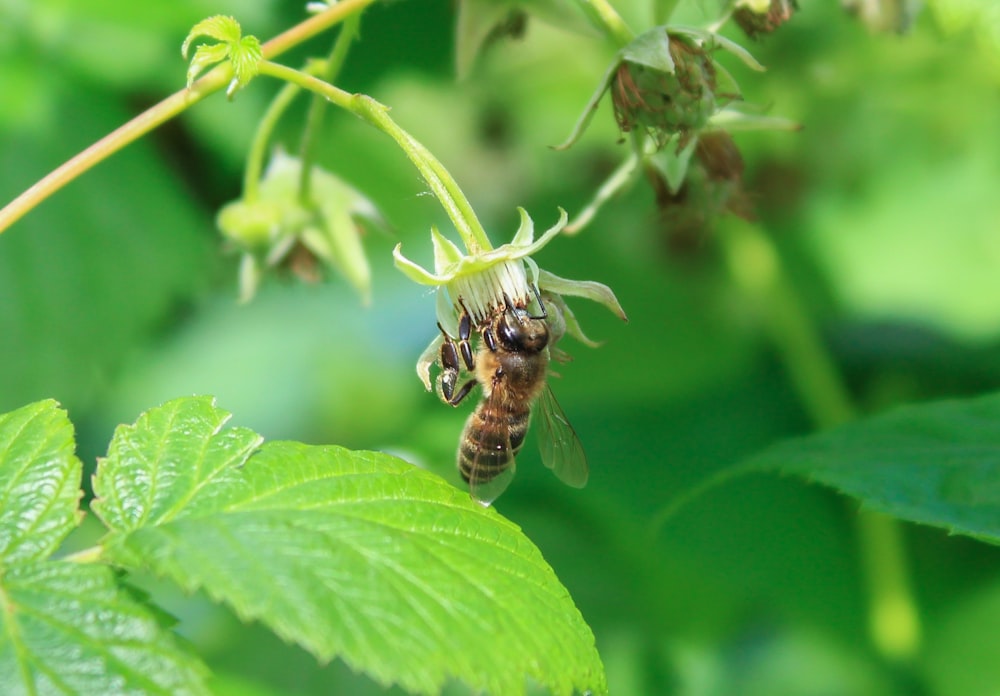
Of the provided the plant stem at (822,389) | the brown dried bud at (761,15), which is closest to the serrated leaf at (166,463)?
the brown dried bud at (761,15)

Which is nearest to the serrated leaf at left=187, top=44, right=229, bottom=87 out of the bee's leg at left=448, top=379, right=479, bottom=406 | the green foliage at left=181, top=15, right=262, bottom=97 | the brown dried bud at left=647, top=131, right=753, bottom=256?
the green foliage at left=181, top=15, right=262, bottom=97

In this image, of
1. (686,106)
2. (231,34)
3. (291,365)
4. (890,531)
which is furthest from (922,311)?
(231,34)

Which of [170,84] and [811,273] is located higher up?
[170,84]

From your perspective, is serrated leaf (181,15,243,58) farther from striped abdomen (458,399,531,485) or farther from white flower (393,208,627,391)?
striped abdomen (458,399,531,485)

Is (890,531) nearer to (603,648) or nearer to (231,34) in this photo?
(603,648)

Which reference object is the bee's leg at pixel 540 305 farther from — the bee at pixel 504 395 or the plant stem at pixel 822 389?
the plant stem at pixel 822 389
